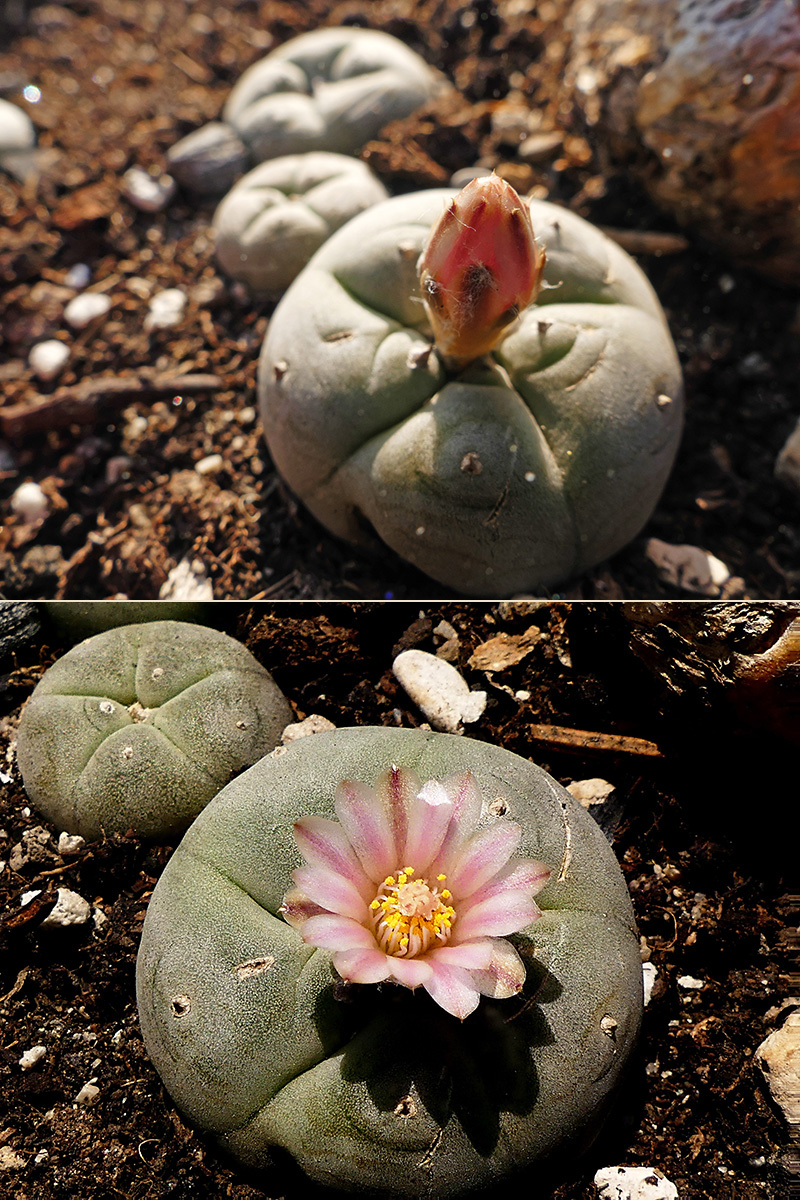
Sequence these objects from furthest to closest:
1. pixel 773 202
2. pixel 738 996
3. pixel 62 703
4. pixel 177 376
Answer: pixel 177 376 → pixel 773 202 → pixel 62 703 → pixel 738 996

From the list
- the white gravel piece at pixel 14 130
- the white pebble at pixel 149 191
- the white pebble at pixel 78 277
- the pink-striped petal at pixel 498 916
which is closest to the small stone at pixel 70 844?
the pink-striped petal at pixel 498 916

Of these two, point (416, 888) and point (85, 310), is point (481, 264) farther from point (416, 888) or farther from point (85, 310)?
point (85, 310)

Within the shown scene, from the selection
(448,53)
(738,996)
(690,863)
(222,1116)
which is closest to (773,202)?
(448,53)

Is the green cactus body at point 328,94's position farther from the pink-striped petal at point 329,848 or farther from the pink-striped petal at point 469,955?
the pink-striped petal at point 469,955

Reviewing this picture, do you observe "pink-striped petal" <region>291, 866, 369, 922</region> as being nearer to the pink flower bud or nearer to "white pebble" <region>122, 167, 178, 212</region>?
the pink flower bud

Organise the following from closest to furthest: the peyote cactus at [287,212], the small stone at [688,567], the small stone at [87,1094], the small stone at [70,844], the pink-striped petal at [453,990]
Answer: the pink-striped petal at [453,990] < the small stone at [87,1094] < the small stone at [70,844] < the small stone at [688,567] < the peyote cactus at [287,212]

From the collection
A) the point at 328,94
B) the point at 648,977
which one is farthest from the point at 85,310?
the point at 648,977

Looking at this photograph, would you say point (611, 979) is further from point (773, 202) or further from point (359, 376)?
point (773, 202)
